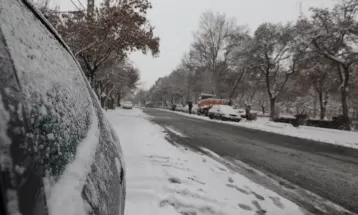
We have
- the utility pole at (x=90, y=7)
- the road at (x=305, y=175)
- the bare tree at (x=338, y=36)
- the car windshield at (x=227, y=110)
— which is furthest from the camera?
the car windshield at (x=227, y=110)

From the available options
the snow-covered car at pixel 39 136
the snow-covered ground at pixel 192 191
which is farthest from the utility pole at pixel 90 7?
the snow-covered car at pixel 39 136

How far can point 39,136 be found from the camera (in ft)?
2.39

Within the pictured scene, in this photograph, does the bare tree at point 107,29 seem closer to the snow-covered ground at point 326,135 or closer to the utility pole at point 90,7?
the utility pole at point 90,7

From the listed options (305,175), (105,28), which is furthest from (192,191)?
(105,28)

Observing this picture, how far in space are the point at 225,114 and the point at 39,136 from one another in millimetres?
23586

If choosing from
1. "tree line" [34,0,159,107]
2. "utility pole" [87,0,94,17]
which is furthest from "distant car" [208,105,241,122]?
"utility pole" [87,0,94,17]

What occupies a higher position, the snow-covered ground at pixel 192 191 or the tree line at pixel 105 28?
the tree line at pixel 105 28

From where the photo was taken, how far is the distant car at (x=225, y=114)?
23344 mm

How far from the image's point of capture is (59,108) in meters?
0.93

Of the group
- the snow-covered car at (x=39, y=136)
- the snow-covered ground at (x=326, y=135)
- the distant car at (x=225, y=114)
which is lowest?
the snow-covered ground at (x=326, y=135)

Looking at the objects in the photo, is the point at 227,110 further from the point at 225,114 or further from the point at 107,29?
the point at 107,29

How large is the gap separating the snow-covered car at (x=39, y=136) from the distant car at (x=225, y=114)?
→ 2276cm

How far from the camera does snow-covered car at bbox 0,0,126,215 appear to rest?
613 mm

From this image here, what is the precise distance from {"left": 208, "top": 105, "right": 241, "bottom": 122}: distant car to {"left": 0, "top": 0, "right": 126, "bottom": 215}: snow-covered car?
2276cm
